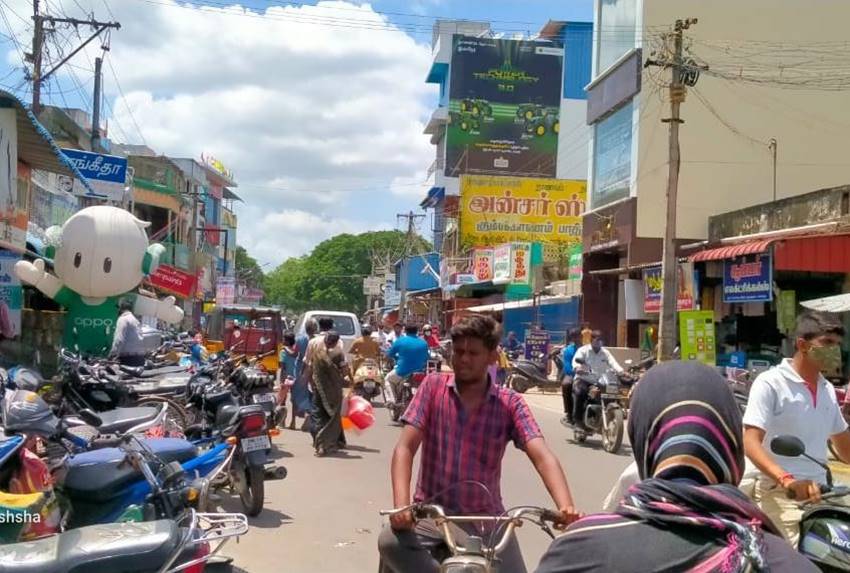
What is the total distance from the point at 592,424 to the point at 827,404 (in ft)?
27.1

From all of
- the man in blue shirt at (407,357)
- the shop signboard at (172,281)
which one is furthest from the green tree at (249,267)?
the man in blue shirt at (407,357)

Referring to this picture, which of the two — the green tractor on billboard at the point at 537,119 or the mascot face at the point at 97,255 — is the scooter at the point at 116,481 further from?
the green tractor on billboard at the point at 537,119

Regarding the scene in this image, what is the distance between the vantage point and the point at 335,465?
1071 cm

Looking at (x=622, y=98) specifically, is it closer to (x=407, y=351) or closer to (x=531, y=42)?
(x=407, y=351)

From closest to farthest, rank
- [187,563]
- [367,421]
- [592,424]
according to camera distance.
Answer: [187,563]
[367,421]
[592,424]

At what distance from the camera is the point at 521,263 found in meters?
35.9

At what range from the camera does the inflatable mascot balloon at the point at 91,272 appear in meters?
14.5

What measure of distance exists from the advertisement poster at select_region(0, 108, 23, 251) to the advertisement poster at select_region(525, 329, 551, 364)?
570 inches

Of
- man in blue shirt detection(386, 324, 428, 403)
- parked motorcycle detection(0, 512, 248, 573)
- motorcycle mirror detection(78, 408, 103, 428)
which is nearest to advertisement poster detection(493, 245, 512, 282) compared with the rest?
man in blue shirt detection(386, 324, 428, 403)

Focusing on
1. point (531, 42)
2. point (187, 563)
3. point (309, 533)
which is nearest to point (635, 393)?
point (187, 563)

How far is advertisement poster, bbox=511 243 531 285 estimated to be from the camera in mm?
35500

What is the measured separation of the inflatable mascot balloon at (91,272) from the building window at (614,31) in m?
16.4

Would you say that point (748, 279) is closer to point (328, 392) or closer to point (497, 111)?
point (328, 392)

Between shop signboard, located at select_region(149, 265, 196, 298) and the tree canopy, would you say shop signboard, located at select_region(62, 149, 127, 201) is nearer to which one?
shop signboard, located at select_region(149, 265, 196, 298)
